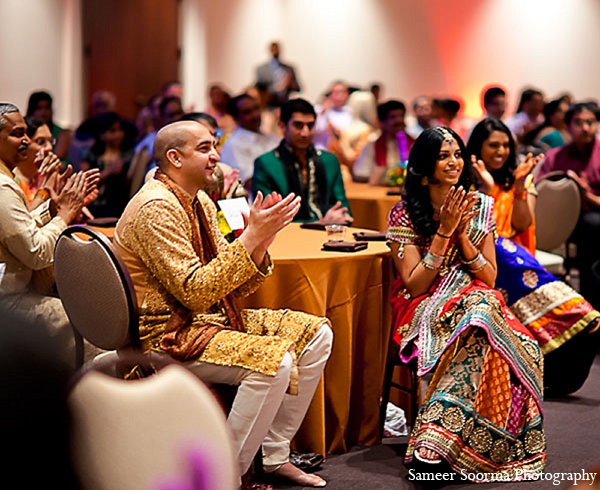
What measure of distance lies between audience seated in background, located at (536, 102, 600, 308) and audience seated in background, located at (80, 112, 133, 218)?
2640 mm

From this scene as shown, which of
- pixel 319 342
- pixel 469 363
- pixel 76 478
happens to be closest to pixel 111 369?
pixel 76 478

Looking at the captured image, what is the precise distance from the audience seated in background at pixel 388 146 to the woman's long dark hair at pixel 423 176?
9.82 feet

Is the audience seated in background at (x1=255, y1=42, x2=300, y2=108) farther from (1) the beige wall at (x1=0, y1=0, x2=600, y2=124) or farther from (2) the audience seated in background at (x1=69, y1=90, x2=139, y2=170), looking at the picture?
(2) the audience seated in background at (x1=69, y1=90, x2=139, y2=170)

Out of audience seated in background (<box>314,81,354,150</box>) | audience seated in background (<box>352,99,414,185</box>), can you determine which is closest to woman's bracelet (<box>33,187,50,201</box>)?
audience seated in background (<box>352,99,414,185</box>)

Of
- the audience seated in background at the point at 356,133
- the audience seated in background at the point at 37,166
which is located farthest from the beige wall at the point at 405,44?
the audience seated in background at the point at 37,166

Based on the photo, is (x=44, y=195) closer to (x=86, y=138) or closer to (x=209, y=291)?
(x=209, y=291)

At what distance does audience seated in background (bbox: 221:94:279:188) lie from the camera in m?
6.65

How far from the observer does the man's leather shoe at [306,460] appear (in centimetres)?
329

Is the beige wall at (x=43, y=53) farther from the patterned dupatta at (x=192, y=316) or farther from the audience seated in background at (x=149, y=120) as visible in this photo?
the patterned dupatta at (x=192, y=316)

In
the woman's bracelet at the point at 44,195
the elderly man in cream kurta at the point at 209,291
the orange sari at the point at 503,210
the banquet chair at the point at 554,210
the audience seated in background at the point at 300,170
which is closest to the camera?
the elderly man in cream kurta at the point at 209,291

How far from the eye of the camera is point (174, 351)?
286 centimetres

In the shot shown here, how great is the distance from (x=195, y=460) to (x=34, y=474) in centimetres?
44

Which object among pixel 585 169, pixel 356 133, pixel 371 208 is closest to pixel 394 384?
pixel 371 208

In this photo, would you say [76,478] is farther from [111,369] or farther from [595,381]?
[595,381]
